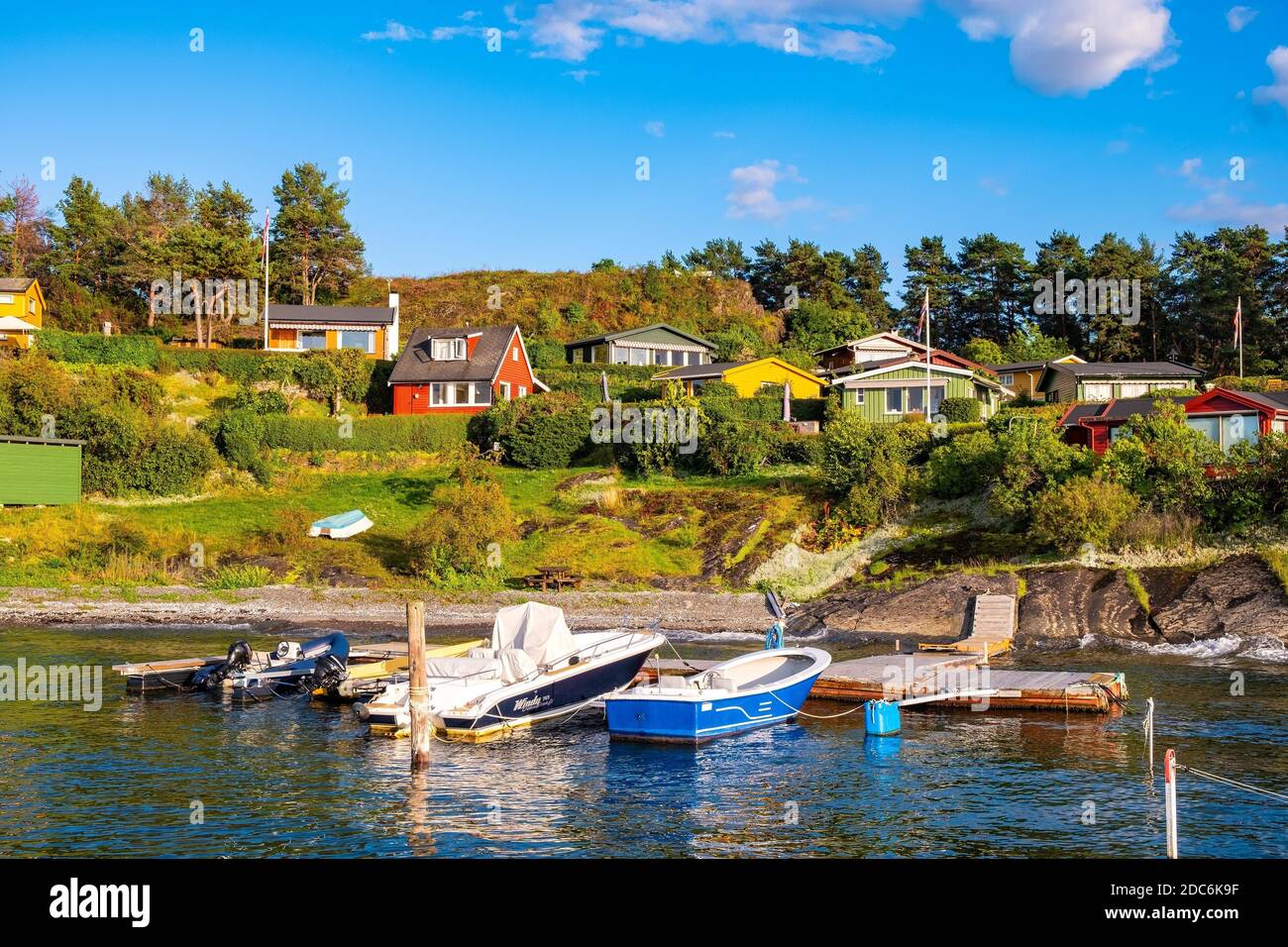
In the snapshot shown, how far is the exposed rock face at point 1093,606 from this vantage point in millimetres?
39188

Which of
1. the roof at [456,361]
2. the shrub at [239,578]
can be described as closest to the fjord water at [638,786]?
the shrub at [239,578]

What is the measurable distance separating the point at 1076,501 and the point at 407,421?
41715mm

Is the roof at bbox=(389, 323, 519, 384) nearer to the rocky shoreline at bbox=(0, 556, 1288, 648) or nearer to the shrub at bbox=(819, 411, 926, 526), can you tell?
the shrub at bbox=(819, 411, 926, 526)

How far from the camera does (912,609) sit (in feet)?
143

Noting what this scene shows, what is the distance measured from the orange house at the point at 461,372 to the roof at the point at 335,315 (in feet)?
31.7

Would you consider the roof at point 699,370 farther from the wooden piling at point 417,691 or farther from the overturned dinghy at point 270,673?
the wooden piling at point 417,691

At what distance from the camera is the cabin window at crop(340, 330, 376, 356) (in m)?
89.4

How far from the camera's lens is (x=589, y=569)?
5038cm

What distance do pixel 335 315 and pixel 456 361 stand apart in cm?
1625

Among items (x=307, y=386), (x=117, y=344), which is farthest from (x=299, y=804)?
(x=117, y=344)

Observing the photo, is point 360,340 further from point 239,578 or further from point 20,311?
point 239,578

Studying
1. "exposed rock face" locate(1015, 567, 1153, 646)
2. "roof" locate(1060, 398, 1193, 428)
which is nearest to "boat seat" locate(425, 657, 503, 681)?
"exposed rock face" locate(1015, 567, 1153, 646)
